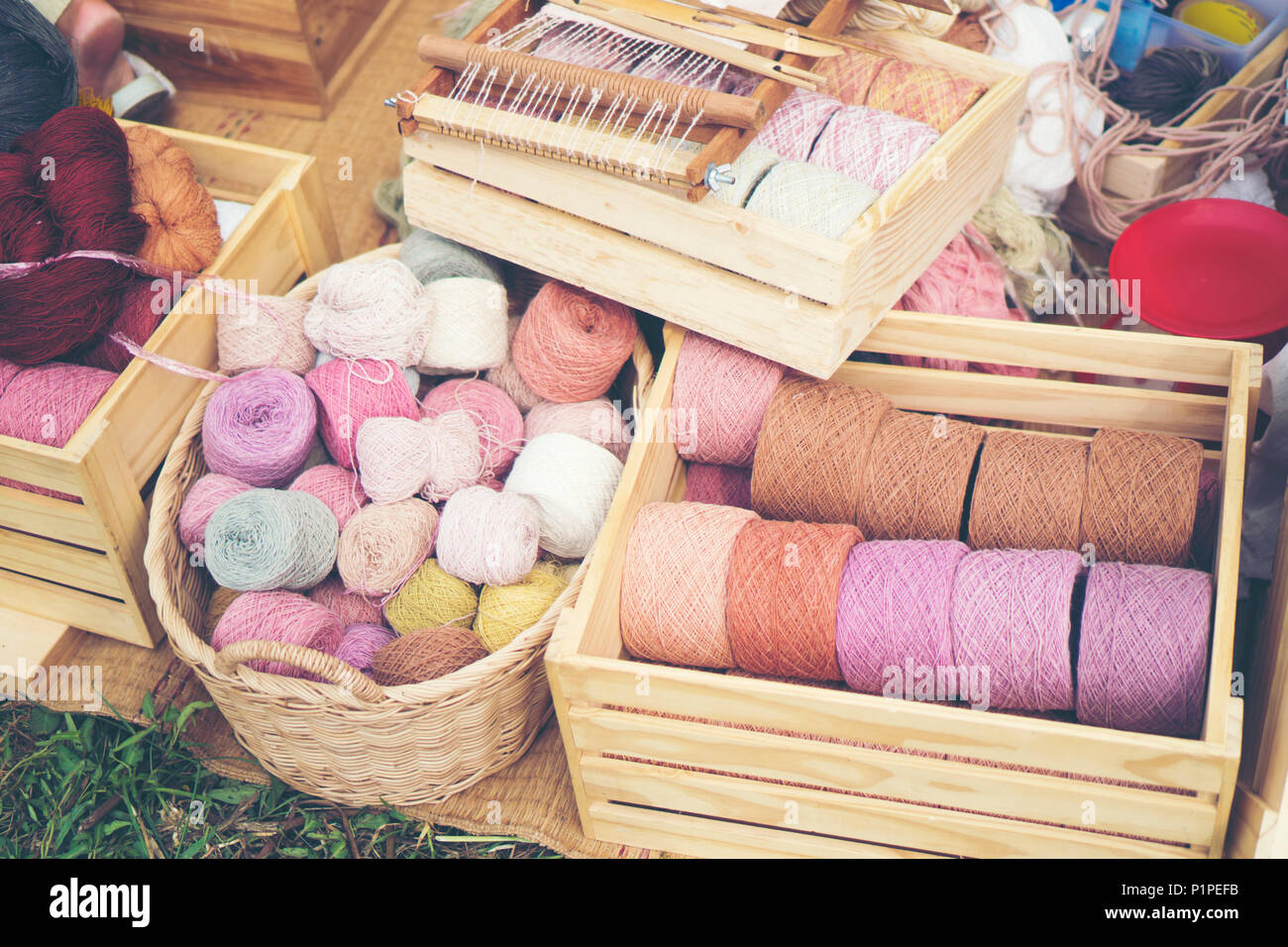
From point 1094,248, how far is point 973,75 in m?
0.63

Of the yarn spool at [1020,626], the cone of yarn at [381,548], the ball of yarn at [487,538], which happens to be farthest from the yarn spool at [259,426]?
the yarn spool at [1020,626]

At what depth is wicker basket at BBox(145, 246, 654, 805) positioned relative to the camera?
137 centimetres

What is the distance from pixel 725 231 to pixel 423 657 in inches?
26.4

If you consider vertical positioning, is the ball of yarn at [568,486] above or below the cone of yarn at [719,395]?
below

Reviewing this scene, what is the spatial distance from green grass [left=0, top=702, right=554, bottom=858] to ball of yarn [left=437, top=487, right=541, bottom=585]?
396mm

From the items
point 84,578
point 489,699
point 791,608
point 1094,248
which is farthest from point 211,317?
point 1094,248

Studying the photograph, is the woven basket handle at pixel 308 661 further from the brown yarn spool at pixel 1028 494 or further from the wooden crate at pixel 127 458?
the brown yarn spool at pixel 1028 494

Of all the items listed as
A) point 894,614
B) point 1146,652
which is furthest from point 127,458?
point 1146,652

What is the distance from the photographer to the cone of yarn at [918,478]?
1.50 meters

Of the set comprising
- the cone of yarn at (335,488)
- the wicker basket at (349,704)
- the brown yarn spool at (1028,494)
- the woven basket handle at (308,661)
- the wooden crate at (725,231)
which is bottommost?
the wicker basket at (349,704)

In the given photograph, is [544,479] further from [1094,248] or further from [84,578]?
[1094,248]

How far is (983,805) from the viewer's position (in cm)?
131

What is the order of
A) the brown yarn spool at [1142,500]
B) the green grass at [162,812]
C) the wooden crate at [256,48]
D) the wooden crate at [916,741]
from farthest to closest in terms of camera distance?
the wooden crate at [256,48]
the green grass at [162,812]
the brown yarn spool at [1142,500]
the wooden crate at [916,741]

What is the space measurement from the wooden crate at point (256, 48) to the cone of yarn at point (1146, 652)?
186cm
